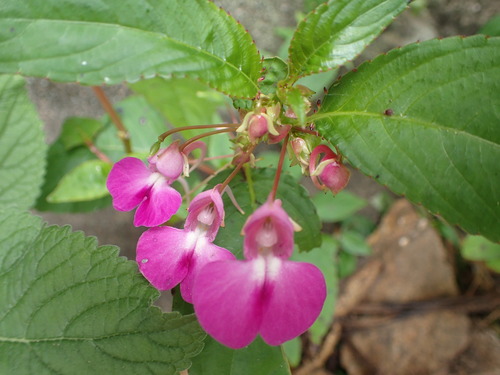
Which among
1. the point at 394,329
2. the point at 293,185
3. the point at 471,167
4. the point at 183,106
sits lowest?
the point at 394,329

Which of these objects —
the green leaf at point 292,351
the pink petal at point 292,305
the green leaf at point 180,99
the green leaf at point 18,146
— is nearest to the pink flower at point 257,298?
the pink petal at point 292,305

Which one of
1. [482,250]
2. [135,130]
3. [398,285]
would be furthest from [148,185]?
[398,285]

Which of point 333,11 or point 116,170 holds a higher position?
point 333,11

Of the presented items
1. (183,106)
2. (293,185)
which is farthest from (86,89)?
(293,185)

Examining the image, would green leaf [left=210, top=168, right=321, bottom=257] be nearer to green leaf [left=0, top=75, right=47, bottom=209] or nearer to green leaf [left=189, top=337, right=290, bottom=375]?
green leaf [left=189, top=337, right=290, bottom=375]

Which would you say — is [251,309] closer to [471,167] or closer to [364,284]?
[471,167]

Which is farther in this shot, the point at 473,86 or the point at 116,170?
the point at 116,170
